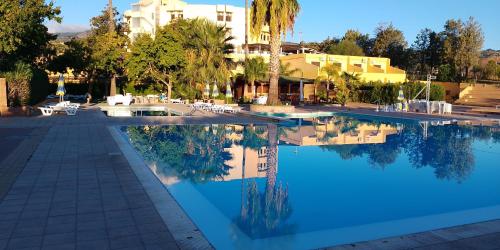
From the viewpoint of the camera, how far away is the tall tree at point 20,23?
17500mm

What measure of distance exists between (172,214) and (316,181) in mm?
4293

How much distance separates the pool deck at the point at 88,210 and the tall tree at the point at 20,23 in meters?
9.87

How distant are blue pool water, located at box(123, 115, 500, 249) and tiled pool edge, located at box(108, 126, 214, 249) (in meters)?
0.32

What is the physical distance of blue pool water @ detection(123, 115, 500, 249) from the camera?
5.80 metres

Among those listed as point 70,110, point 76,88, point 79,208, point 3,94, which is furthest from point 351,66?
point 79,208

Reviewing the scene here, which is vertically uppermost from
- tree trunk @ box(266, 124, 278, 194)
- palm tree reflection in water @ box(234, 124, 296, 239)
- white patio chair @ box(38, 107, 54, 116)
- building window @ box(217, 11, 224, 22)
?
building window @ box(217, 11, 224, 22)

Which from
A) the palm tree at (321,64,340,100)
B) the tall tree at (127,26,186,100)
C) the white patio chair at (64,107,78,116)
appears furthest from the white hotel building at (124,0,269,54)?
the white patio chair at (64,107,78,116)

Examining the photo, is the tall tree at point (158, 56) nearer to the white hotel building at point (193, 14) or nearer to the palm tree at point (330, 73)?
the palm tree at point (330, 73)

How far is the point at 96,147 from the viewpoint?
1032cm

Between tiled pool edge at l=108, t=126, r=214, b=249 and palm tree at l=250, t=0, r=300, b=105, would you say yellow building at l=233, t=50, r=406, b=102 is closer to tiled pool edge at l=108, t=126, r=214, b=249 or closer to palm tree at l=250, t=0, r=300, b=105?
palm tree at l=250, t=0, r=300, b=105

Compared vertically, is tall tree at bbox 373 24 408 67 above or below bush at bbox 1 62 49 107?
above

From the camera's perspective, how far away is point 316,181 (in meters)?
8.84

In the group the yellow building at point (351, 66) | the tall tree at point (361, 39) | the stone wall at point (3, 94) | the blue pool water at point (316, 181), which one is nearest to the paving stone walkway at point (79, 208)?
the blue pool water at point (316, 181)

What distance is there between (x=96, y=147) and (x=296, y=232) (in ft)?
21.2
